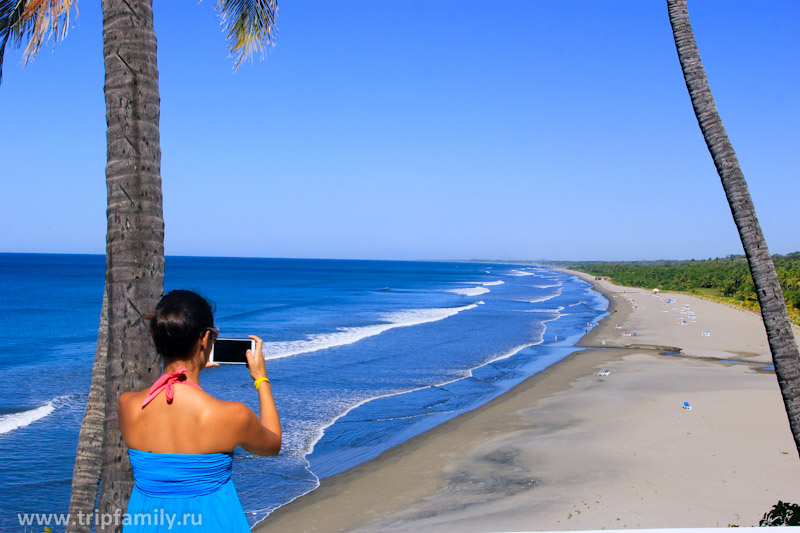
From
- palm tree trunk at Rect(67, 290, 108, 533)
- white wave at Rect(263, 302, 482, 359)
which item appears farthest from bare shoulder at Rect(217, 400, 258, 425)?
white wave at Rect(263, 302, 482, 359)

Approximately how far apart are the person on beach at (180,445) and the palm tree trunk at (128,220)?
966mm

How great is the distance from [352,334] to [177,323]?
90.7 ft

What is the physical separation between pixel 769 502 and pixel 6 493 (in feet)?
35.5

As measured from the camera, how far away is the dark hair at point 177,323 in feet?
6.93

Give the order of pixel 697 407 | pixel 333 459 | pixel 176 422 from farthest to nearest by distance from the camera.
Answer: pixel 697 407, pixel 333 459, pixel 176 422

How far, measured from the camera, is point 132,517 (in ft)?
6.70

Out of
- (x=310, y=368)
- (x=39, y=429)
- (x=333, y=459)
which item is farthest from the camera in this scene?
(x=310, y=368)

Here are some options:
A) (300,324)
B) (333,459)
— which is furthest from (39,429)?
(300,324)

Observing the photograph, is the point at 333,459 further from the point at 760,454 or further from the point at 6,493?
the point at 760,454

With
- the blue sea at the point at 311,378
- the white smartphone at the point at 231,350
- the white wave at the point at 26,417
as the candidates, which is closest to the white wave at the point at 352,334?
the blue sea at the point at 311,378

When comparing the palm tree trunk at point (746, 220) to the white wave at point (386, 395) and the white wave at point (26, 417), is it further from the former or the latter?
the white wave at point (26, 417)

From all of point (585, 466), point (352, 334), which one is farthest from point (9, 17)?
point (352, 334)

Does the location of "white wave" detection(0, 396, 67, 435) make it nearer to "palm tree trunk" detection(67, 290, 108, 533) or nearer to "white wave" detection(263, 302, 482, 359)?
"white wave" detection(263, 302, 482, 359)

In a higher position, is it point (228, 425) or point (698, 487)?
point (228, 425)
